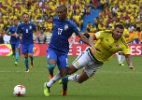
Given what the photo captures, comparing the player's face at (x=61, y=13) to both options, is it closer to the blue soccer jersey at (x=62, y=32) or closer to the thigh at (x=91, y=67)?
the blue soccer jersey at (x=62, y=32)

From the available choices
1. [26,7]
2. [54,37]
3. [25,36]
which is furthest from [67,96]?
[26,7]

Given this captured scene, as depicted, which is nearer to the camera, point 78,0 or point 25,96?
point 25,96

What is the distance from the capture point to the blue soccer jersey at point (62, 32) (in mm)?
13578

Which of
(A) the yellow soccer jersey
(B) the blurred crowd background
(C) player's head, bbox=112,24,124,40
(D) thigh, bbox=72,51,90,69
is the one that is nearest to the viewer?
(C) player's head, bbox=112,24,124,40

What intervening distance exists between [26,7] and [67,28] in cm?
3183

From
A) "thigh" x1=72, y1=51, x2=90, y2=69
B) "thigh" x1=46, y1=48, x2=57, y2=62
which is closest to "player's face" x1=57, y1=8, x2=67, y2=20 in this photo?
"thigh" x1=46, y1=48, x2=57, y2=62

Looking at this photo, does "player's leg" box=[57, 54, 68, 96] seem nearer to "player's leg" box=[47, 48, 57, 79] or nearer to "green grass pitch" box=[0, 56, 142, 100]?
"player's leg" box=[47, 48, 57, 79]

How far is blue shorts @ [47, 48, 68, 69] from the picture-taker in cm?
1354

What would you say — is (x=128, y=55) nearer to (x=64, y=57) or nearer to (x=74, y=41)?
(x=64, y=57)

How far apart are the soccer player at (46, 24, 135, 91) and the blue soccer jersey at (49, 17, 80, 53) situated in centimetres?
62

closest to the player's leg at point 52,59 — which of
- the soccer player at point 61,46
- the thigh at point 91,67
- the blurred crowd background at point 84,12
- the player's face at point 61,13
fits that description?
the soccer player at point 61,46

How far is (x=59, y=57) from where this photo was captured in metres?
13.7

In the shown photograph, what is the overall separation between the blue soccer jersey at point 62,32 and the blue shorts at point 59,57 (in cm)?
11

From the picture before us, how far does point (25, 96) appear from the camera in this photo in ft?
43.2
